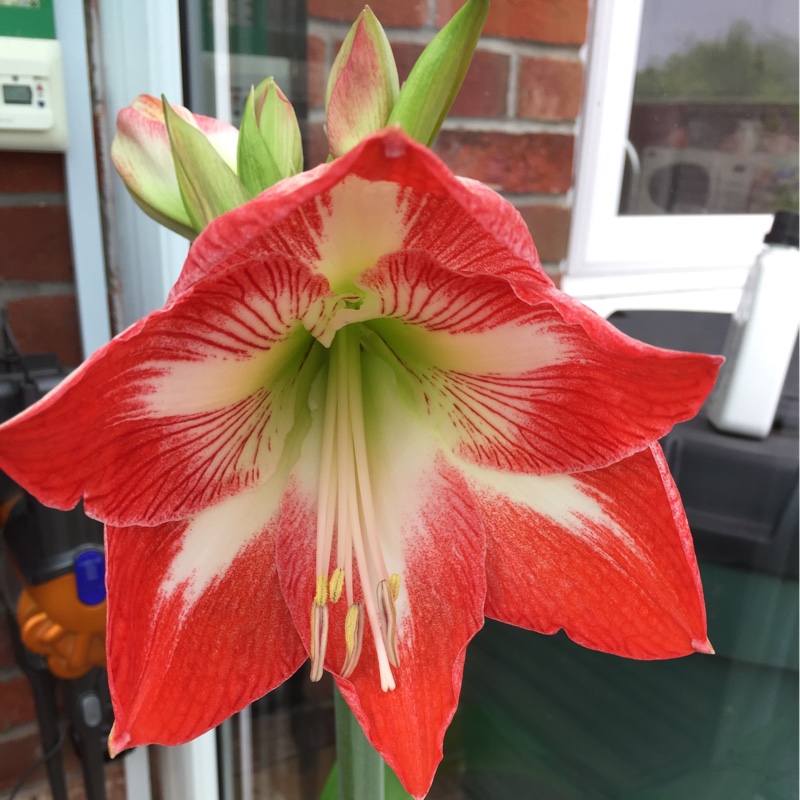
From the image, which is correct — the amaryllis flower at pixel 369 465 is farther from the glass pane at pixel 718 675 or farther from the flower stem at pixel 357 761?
the glass pane at pixel 718 675

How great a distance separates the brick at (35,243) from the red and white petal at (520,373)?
55 cm

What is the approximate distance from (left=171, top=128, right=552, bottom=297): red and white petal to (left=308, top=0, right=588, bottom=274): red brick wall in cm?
49

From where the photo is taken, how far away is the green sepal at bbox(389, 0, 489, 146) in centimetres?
27

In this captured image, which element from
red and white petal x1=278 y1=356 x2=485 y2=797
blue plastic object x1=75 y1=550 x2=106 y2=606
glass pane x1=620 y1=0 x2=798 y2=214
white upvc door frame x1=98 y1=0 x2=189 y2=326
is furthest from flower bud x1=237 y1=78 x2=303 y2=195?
glass pane x1=620 y1=0 x2=798 y2=214

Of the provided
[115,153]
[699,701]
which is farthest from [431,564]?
[699,701]

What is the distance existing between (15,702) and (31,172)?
623 mm

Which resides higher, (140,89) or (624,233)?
(140,89)

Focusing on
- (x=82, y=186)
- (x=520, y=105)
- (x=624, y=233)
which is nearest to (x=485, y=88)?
(x=520, y=105)

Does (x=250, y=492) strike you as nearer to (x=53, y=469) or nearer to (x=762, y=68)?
(x=53, y=469)

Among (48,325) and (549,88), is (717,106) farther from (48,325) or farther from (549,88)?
(48,325)

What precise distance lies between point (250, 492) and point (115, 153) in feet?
0.65

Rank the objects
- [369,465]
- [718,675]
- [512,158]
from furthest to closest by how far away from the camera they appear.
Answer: [512,158]
[718,675]
[369,465]

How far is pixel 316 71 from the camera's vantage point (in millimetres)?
700

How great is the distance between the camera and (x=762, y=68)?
83cm
